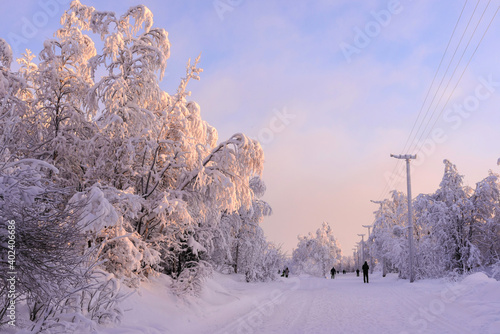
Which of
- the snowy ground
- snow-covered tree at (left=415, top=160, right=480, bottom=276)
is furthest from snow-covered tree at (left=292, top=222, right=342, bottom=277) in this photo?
the snowy ground

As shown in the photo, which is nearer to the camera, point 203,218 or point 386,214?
point 203,218

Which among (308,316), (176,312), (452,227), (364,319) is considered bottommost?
(176,312)

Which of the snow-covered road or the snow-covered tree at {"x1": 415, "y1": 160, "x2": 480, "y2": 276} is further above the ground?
the snow-covered tree at {"x1": 415, "y1": 160, "x2": 480, "y2": 276}

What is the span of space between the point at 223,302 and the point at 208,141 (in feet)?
22.8

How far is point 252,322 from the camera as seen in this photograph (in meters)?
A: 10.4

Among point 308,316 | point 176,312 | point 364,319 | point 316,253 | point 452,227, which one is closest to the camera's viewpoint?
point 364,319

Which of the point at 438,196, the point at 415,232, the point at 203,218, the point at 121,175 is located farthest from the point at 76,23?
the point at 415,232

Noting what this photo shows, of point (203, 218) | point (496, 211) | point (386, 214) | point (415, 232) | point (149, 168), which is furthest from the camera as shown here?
point (386, 214)

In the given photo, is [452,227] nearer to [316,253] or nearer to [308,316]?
[308,316]

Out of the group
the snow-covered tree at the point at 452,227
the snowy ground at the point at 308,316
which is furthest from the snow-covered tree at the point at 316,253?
the snowy ground at the point at 308,316

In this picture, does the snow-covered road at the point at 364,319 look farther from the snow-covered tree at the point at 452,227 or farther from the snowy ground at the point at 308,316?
the snow-covered tree at the point at 452,227

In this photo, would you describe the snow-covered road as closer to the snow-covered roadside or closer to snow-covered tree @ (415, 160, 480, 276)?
the snow-covered roadside

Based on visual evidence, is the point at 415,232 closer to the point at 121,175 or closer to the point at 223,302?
the point at 223,302

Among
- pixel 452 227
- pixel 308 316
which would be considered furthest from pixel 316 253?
pixel 308 316
